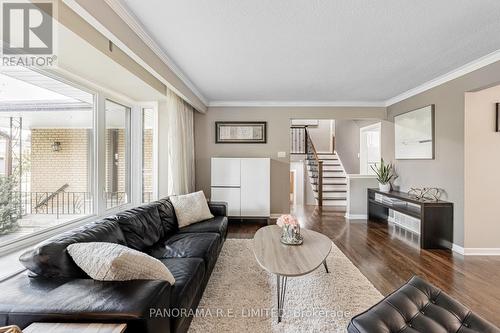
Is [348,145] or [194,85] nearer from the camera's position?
[194,85]

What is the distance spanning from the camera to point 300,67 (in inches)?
125

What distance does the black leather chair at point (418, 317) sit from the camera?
1.22 meters

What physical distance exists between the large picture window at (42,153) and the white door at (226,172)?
7.08 feet

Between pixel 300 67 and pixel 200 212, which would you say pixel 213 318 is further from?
pixel 300 67

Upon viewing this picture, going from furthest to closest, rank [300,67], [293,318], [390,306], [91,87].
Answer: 1. [300,67]
2. [91,87]
3. [293,318]
4. [390,306]

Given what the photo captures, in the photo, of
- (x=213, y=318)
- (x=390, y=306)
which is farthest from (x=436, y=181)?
(x=213, y=318)

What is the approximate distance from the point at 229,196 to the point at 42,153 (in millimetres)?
2921

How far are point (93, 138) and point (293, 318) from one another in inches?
114

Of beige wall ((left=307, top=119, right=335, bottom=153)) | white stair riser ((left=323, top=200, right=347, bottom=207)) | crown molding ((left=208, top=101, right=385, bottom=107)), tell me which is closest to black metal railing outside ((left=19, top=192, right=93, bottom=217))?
crown molding ((left=208, top=101, right=385, bottom=107))

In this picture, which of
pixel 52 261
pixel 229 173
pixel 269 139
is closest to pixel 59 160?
pixel 52 261

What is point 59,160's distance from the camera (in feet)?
8.16

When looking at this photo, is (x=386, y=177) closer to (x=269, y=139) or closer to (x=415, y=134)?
(x=415, y=134)

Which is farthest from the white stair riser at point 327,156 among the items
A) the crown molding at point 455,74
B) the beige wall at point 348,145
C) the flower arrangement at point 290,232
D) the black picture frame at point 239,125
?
the flower arrangement at point 290,232

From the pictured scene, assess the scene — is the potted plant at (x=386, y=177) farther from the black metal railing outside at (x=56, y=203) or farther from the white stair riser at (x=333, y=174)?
the black metal railing outside at (x=56, y=203)
